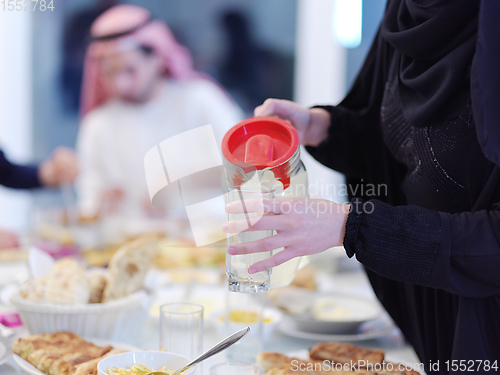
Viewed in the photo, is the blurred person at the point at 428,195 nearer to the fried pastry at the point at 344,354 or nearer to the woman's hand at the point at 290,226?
the woman's hand at the point at 290,226

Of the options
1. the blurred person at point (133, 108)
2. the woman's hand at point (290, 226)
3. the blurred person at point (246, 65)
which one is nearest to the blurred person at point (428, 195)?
the woman's hand at point (290, 226)

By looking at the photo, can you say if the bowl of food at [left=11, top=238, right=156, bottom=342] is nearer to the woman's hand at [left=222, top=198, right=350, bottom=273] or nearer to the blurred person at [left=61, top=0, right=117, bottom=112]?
the woman's hand at [left=222, top=198, right=350, bottom=273]

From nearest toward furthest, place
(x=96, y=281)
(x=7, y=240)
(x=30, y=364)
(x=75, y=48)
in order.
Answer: (x=30, y=364) → (x=96, y=281) → (x=7, y=240) → (x=75, y=48)

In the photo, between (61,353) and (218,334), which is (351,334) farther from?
(61,353)

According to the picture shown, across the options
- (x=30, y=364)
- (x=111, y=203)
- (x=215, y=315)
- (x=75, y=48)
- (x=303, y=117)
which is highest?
(x=75, y=48)

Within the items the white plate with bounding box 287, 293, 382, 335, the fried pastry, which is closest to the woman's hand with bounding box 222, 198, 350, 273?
the fried pastry

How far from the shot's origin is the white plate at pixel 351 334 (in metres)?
1.05

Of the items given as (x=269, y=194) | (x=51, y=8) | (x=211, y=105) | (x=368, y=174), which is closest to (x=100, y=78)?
(x=51, y=8)

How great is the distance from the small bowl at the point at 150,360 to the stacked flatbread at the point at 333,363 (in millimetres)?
158

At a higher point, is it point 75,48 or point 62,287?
point 75,48

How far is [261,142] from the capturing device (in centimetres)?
65

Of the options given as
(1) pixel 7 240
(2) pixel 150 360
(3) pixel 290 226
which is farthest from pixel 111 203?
(3) pixel 290 226

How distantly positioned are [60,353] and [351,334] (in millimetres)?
667

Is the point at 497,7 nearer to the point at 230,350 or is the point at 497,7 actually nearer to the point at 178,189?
the point at 178,189
